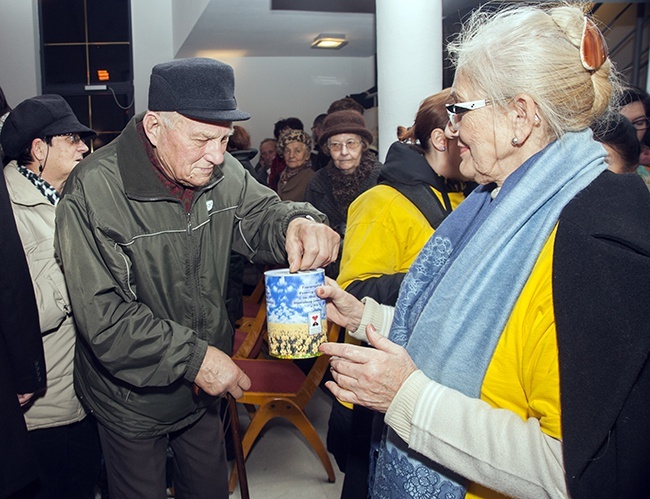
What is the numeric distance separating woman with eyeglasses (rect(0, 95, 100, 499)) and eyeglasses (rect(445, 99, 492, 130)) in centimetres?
134

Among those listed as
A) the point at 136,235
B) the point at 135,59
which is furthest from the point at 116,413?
the point at 135,59

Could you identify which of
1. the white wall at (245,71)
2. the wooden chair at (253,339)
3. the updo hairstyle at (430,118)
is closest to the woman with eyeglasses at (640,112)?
the updo hairstyle at (430,118)

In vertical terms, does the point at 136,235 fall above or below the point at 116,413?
above

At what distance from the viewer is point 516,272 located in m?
1.09

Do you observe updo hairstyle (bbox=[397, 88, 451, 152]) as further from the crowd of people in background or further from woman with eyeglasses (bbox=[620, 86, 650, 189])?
woman with eyeglasses (bbox=[620, 86, 650, 189])

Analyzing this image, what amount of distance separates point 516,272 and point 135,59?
982cm

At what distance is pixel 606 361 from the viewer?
37.5 inches

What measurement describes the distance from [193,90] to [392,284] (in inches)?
34.1

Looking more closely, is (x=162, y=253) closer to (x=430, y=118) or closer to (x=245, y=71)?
(x=430, y=118)

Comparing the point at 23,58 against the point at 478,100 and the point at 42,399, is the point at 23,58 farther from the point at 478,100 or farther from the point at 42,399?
the point at 478,100

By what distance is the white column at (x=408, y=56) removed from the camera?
3.82 m

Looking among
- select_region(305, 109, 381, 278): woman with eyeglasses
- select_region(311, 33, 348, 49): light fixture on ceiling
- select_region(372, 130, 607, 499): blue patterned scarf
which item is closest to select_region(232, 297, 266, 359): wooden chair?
select_region(305, 109, 381, 278): woman with eyeglasses

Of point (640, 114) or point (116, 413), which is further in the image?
point (640, 114)

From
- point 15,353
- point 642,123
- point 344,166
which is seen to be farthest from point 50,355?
point 642,123
